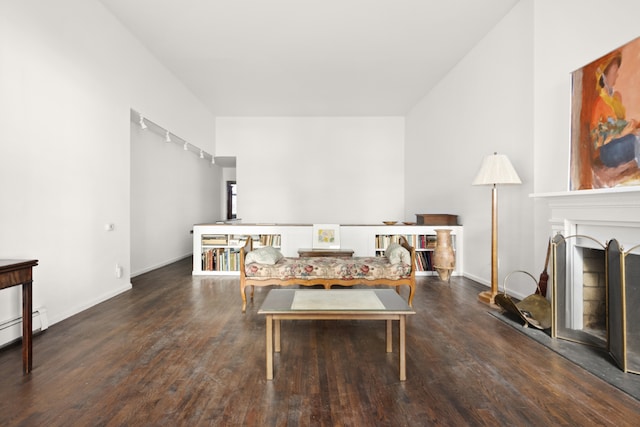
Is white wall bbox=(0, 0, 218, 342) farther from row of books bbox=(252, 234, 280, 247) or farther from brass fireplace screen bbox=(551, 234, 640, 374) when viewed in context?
brass fireplace screen bbox=(551, 234, 640, 374)

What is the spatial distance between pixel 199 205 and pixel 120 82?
429cm

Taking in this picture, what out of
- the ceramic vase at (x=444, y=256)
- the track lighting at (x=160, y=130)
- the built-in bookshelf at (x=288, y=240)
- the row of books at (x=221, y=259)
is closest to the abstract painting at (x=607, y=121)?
the ceramic vase at (x=444, y=256)

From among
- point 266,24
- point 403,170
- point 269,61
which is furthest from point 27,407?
point 403,170

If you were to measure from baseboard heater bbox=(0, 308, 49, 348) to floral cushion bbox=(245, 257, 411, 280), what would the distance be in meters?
1.84

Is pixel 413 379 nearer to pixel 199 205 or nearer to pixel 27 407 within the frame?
pixel 27 407

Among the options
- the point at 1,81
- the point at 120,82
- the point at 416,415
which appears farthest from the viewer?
the point at 120,82

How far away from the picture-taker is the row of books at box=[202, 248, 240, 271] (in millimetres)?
5262

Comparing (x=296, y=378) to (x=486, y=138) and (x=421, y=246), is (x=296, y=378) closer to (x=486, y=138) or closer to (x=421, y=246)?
(x=421, y=246)

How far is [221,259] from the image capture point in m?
5.28

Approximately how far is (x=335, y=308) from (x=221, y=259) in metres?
3.57

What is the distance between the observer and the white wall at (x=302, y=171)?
321 inches

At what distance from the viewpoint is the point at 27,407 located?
1.74 metres

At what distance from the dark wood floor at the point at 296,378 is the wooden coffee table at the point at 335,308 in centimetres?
18

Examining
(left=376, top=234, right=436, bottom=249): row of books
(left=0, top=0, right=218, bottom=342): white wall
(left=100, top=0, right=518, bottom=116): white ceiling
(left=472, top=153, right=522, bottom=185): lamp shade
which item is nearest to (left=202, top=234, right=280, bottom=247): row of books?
(left=0, top=0, right=218, bottom=342): white wall
